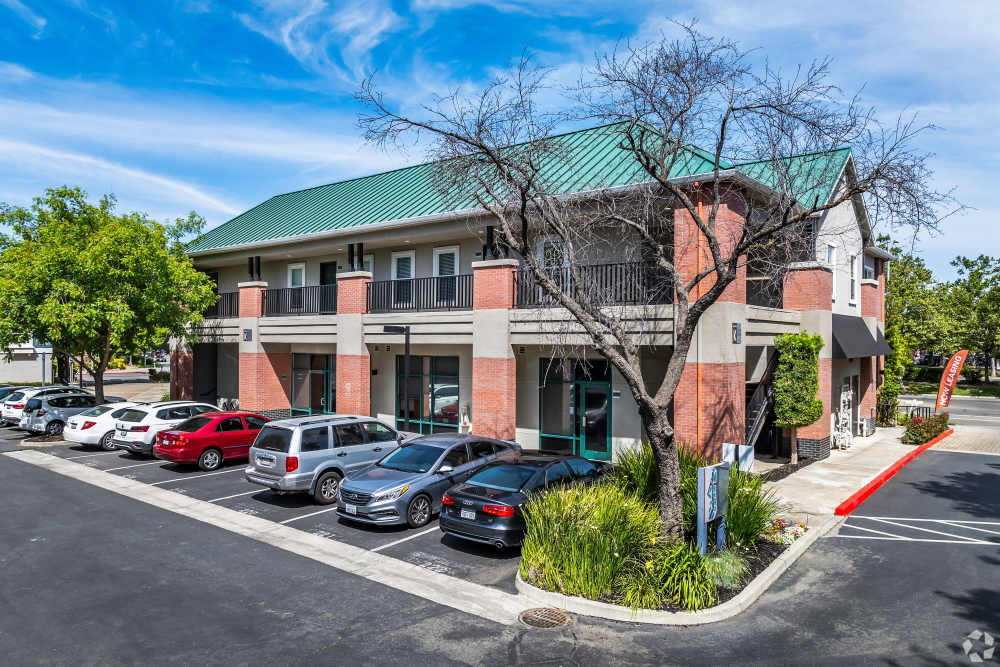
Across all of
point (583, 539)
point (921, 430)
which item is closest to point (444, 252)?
point (583, 539)

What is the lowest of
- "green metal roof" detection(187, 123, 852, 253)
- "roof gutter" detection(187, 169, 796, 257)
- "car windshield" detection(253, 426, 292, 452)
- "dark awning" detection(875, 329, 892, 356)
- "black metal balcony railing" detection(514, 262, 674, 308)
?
"car windshield" detection(253, 426, 292, 452)

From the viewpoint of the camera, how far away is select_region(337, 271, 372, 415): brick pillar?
22.3 metres

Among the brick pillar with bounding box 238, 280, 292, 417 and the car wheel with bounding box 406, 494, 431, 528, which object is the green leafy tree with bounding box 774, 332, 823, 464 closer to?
the car wheel with bounding box 406, 494, 431, 528

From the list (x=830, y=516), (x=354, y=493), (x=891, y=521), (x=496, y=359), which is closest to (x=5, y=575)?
(x=354, y=493)

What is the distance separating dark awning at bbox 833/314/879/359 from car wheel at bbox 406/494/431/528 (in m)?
14.7

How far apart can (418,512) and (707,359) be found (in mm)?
7634

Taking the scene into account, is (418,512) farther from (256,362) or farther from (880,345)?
(880,345)

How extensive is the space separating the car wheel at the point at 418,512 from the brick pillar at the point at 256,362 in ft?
49.4

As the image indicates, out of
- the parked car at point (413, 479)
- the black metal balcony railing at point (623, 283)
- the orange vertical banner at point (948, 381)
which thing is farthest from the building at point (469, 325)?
the parked car at point (413, 479)

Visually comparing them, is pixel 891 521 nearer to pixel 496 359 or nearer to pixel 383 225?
pixel 496 359

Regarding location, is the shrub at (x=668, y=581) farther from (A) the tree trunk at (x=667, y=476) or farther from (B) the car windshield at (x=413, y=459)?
(B) the car windshield at (x=413, y=459)

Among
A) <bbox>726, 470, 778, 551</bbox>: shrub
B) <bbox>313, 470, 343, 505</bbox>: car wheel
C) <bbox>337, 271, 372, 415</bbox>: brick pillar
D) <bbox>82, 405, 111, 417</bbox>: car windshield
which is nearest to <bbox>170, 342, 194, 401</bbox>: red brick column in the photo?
<bbox>82, 405, 111, 417</bbox>: car windshield

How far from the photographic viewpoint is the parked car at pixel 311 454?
45.5 feet

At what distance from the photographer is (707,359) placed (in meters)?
15.4
